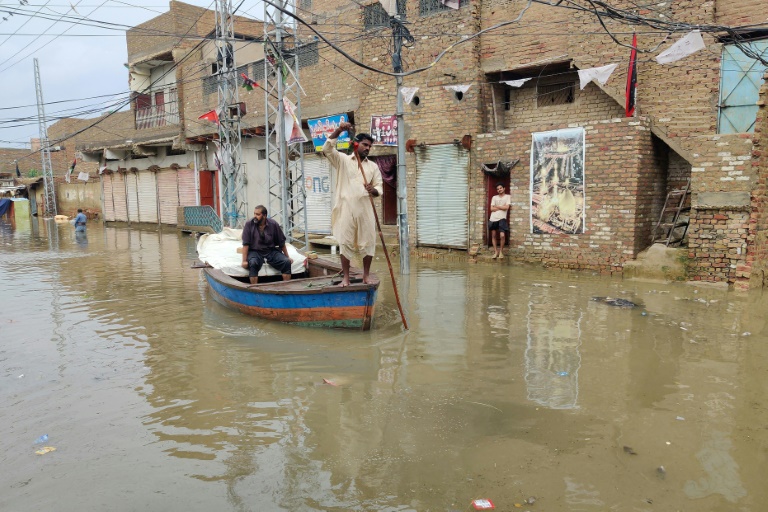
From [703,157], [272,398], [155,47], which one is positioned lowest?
[272,398]

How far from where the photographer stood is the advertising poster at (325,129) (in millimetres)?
17047

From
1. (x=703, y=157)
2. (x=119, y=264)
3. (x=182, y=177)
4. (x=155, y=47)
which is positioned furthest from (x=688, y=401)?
(x=155, y=47)

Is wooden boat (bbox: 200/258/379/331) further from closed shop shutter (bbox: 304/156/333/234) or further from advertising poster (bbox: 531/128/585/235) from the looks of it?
closed shop shutter (bbox: 304/156/333/234)

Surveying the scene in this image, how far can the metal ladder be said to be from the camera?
11.0m

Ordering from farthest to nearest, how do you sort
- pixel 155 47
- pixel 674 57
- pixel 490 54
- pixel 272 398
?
pixel 155 47, pixel 490 54, pixel 674 57, pixel 272 398

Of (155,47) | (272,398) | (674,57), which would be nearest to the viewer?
(272,398)

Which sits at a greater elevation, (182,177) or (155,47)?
(155,47)

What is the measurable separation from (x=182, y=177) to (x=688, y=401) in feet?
82.8

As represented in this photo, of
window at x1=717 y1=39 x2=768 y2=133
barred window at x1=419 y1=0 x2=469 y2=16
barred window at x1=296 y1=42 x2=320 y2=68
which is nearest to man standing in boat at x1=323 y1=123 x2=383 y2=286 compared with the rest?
window at x1=717 y1=39 x2=768 y2=133

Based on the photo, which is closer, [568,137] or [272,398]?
[272,398]

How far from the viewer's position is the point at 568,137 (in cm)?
1190

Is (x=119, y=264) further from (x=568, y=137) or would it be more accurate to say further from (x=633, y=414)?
(x=633, y=414)

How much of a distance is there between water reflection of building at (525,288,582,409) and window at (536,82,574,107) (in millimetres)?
5632

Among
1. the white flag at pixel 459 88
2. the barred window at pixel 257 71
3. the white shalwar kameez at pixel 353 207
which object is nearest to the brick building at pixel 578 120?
the white flag at pixel 459 88
